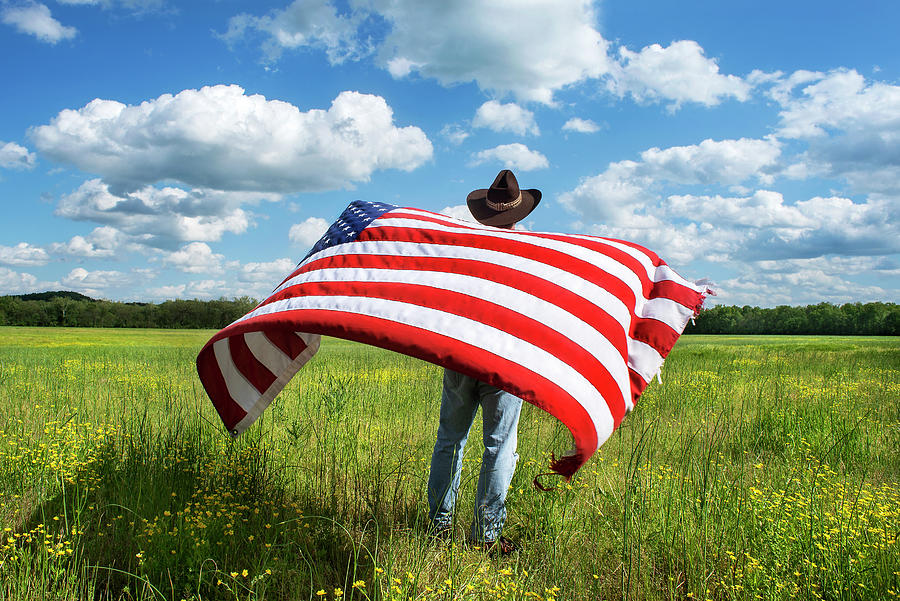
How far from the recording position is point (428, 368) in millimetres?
13039

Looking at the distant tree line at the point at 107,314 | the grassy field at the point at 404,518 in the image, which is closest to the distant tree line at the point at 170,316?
the distant tree line at the point at 107,314

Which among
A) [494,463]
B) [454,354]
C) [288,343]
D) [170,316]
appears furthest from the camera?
[170,316]

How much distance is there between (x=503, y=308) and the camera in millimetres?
2850

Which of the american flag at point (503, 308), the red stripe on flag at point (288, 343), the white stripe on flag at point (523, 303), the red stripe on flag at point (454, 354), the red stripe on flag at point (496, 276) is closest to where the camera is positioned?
the red stripe on flag at point (454, 354)

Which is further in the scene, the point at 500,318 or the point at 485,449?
the point at 485,449

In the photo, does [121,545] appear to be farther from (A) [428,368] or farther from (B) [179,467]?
(A) [428,368]

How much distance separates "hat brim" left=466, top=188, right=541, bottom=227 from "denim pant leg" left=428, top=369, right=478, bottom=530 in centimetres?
111

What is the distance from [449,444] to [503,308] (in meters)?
1.15

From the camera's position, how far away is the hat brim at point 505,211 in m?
3.66

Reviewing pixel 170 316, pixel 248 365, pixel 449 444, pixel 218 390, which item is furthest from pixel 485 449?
pixel 170 316

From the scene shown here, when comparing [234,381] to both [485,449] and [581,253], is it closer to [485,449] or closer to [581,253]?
[485,449]

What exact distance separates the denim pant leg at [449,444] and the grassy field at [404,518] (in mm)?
203

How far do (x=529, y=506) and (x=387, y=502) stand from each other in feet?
3.52

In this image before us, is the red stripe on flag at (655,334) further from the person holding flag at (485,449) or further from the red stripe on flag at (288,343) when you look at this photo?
the red stripe on flag at (288,343)
